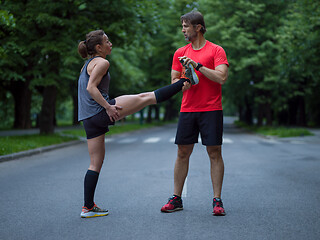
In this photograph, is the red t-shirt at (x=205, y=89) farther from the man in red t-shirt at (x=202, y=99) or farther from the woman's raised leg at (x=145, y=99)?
the woman's raised leg at (x=145, y=99)

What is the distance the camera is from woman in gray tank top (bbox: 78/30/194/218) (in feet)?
13.6

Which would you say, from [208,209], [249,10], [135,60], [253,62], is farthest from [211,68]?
[135,60]

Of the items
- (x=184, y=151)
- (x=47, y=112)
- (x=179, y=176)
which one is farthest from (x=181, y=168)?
(x=47, y=112)

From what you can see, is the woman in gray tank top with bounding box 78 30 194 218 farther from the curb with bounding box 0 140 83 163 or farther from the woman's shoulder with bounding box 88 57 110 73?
the curb with bounding box 0 140 83 163

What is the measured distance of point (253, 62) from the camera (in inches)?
909

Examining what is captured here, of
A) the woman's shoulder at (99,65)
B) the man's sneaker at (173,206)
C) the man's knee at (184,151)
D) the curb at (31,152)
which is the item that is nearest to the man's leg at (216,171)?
the man's knee at (184,151)

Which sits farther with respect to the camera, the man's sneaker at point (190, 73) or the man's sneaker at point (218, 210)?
the man's sneaker at point (218, 210)

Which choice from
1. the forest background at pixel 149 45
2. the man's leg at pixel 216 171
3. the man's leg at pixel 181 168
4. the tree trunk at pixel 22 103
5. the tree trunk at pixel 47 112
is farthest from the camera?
the tree trunk at pixel 22 103

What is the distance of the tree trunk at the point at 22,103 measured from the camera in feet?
90.5

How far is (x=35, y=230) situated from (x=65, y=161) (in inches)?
246

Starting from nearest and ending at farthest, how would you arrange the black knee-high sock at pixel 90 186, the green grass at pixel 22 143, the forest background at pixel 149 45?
the black knee-high sock at pixel 90 186 < the green grass at pixel 22 143 < the forest background at pixel 149 45

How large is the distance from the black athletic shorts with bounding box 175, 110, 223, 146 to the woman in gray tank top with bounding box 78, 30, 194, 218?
420mm

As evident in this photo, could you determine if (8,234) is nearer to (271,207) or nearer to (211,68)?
(211,68)

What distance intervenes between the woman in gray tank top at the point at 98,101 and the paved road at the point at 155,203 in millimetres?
521
